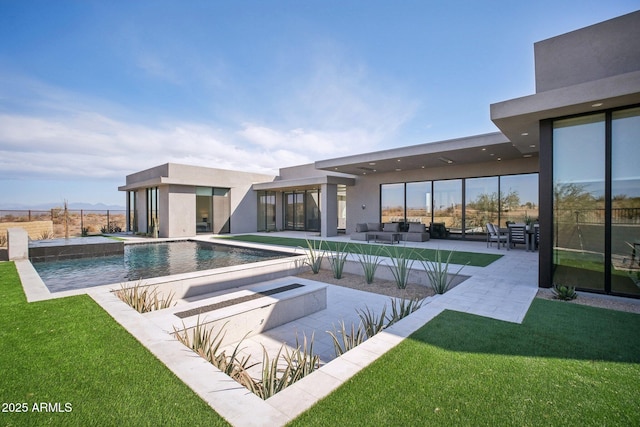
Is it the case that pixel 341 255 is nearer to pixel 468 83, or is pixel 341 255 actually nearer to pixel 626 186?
pixel 626 186

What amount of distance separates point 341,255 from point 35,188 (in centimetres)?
3227

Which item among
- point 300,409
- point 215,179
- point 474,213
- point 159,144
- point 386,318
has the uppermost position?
point 159,144

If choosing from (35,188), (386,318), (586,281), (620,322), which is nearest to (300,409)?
(386,318)

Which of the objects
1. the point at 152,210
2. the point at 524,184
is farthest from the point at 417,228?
the point at 152,210

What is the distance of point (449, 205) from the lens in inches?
546

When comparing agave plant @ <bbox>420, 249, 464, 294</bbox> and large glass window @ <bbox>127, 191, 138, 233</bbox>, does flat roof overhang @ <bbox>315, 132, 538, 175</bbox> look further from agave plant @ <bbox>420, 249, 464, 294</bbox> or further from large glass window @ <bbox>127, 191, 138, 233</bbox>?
large glass window @ <bbox>127, 191, 138, 233</bbox>

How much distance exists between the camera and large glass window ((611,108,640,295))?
5.06 meters

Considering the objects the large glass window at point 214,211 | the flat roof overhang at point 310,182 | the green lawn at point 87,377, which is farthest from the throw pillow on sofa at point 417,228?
the green lawn at point 87,377

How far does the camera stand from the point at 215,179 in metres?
17.7

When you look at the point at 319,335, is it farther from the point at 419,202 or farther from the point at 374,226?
the point at 419,202

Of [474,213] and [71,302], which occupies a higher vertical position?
[474,213]

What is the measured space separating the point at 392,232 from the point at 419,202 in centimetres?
253

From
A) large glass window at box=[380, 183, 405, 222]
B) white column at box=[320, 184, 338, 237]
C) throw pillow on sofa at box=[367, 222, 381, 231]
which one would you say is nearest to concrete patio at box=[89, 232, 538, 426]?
throw pillow on sofa at box=[367, 222, 381, 231]

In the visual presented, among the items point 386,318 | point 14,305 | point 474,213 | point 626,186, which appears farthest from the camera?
point 474,213
